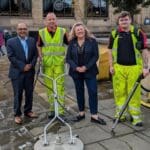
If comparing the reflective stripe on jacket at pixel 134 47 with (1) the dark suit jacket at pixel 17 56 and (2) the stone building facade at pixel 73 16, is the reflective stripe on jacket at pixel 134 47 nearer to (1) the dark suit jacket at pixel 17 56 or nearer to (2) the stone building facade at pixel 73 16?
(1) the dark suit jacket at pixel 17 56

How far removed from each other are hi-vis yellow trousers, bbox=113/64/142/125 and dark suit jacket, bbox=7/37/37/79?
144 cm

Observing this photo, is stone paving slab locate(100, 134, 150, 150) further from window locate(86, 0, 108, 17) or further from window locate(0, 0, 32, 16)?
window locate(86, 0, 108, 17)

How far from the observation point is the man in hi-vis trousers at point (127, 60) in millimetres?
6008

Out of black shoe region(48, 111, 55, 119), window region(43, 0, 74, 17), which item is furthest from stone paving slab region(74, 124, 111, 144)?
window region(43, 0, 74, 17)

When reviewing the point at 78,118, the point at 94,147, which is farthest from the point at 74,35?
the point at 94,147

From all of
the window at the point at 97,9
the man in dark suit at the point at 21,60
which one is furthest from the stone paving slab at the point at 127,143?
the window at the point at 97,9

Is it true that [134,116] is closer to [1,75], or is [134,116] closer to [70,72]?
[70,72]

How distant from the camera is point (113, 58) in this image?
625cm

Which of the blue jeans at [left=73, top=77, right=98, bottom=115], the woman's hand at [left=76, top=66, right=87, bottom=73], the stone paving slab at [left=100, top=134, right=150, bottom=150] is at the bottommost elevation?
the stone paving slab at [left=100, top=134, right=150, bottom=150]

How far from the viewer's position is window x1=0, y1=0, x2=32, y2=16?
29453mm

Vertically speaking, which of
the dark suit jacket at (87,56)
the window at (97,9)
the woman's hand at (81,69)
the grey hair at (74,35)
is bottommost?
the woman's hand at (81,69)

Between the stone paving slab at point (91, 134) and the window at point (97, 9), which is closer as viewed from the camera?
the stone paving slab at point (91, 134)

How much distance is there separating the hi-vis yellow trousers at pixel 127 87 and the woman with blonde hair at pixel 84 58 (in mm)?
380

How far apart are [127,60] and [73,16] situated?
26.3 meters
